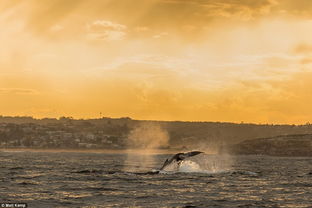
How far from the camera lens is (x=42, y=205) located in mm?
45906

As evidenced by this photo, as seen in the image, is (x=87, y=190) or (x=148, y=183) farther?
(x=148, y=183)

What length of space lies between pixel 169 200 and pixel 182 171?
3878cm

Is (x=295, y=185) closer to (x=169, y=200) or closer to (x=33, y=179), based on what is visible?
(x=169, y=200)

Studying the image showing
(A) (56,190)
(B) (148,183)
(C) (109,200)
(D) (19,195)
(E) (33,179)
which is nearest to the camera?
(C) (109,200)

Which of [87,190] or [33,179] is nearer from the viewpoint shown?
[87,190]

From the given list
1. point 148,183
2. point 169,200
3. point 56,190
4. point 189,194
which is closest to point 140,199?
point 169,200

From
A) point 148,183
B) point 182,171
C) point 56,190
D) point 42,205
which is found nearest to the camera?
point 42,205

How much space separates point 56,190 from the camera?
57.2 m

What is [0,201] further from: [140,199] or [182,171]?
[182,171]

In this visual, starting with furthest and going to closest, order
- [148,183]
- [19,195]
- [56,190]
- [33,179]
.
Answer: [33,179]
[148,183]
[56,190]
[19,195]

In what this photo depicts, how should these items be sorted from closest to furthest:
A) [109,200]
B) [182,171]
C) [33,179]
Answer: [109,200]
[33,179]
[182,171]

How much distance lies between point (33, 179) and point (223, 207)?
32471 mm

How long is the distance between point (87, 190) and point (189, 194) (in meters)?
10.3

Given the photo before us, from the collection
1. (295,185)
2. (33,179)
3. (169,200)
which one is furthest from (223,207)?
(33,179)
